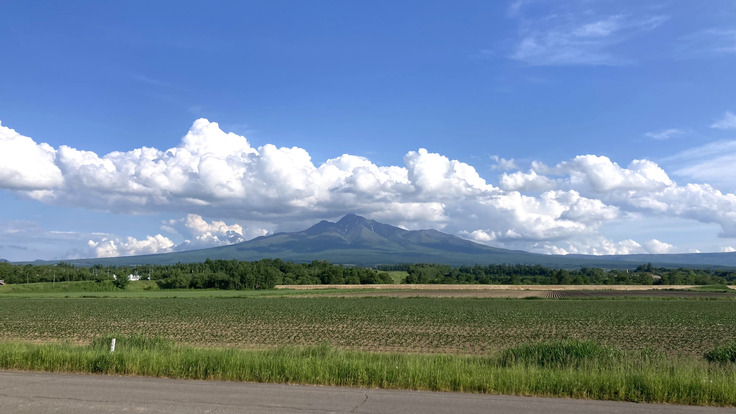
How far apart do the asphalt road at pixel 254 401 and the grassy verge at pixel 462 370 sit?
0.67 m

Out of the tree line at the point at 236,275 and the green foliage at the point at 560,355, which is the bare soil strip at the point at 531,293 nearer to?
the tree line at the point at 236,275

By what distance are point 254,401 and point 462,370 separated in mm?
5679

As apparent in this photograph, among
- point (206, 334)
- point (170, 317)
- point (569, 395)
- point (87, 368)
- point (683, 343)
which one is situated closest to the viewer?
point (569, 395)

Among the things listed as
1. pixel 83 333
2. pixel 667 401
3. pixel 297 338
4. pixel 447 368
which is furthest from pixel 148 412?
pixel 83 333

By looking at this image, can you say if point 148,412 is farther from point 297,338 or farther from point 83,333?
point 83,333

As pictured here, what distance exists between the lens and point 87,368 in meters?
15.4

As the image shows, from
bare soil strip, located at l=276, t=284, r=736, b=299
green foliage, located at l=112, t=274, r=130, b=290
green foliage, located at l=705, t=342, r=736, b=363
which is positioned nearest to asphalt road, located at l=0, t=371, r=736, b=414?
green foliage, located at l=705, t=342, r=736, b=363

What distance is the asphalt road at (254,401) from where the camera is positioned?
10.5 m

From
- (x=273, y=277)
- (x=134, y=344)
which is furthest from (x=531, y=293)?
(x=134, y=344)

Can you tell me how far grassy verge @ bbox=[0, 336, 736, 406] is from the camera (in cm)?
1223

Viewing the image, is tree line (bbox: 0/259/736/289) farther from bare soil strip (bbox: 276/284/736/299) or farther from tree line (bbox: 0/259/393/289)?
bare soil strip (bbox: 276/284/736/299)

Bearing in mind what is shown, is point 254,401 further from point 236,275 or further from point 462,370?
point 236,275

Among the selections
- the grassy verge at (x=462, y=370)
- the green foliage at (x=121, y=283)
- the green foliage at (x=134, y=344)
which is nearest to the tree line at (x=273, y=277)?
the green foliage at (x=121, y=283)

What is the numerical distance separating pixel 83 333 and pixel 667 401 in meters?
34.5
